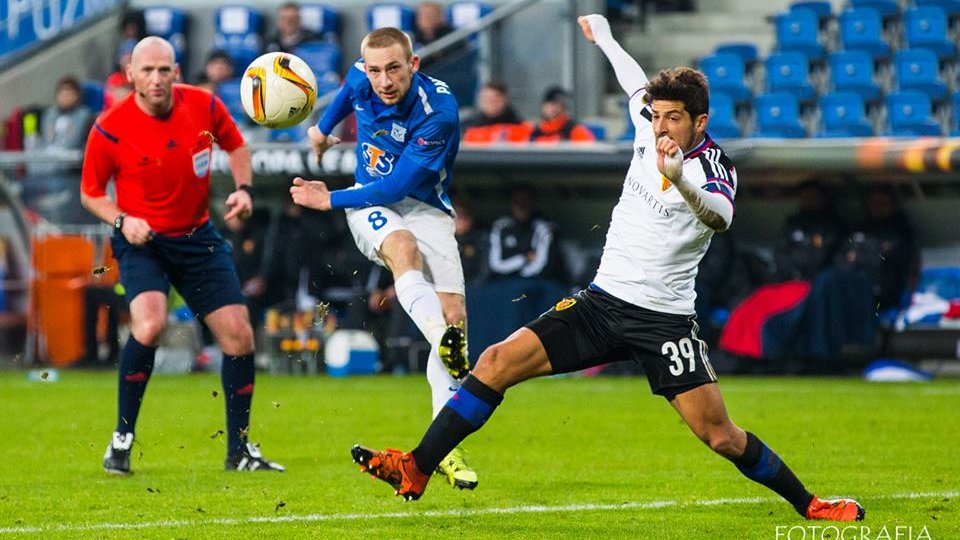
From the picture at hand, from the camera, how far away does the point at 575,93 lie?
Result: 1764cm

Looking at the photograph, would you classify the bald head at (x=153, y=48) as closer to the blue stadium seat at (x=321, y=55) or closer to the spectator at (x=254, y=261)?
the spectator at (x=254, y=261)

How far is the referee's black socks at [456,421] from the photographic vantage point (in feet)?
21.0

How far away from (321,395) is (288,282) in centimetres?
356

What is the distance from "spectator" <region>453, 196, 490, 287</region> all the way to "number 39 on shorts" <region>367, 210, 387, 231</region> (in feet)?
27.3

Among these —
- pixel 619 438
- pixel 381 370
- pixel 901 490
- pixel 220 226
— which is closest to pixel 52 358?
pixel 220 226

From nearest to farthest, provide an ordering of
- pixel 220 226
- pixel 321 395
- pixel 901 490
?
pixel 901 490
pixel 321 395
pixel 220 226

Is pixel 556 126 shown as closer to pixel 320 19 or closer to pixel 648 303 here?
pixel 320 19

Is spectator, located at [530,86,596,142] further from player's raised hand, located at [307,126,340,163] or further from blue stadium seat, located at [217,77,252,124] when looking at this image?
player's raised hand, located at [307,126,340,163]

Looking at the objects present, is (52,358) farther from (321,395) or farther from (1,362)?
(321,395)

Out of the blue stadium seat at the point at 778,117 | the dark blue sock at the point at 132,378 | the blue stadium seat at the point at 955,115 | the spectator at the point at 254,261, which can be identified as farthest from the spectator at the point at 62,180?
the dark blue sock at the point at 132,378

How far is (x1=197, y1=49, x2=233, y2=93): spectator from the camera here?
61.3ft

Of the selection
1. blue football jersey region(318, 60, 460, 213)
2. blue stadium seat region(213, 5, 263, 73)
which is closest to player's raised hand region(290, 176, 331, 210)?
blue football jersey region(318, 60, 460, 213)

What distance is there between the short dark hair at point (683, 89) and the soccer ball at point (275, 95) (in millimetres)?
2342

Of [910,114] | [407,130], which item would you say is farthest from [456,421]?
[910,114]
